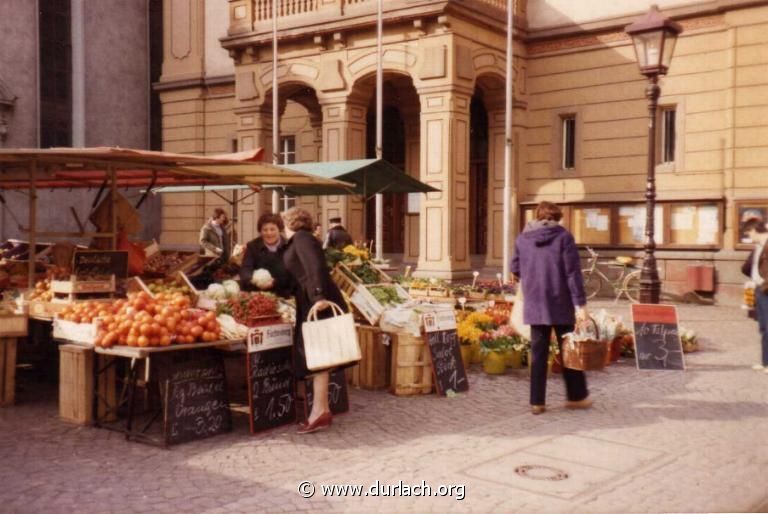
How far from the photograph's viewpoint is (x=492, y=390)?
354 inches

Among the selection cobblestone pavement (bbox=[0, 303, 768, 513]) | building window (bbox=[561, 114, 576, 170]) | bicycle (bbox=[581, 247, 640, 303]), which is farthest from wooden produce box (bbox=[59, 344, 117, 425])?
building window (bbox=[561, 114, 576, 170])

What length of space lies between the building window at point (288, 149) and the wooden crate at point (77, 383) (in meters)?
17.2

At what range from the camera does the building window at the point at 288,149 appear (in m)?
24.2

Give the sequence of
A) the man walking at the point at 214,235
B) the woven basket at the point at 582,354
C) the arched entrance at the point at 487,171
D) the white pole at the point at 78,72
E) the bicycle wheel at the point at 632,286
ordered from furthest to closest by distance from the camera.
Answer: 1. the white pole at the point at 78,72
2. the arched entrance at the point at 487,171
3. the bicycle wheel at the point at 632,286
4. the man walking at the point at 214,235
5. the woven basket at the point at 582,354

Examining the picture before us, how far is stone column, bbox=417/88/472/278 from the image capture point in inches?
732

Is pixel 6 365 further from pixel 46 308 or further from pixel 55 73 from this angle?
pixel 55 73

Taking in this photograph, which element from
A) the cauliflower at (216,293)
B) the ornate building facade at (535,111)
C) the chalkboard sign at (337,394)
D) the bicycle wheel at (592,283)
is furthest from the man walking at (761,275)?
the bicycle wheel at (592,283)

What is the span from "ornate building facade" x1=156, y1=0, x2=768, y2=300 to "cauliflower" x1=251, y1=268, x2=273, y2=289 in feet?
→ 35.2

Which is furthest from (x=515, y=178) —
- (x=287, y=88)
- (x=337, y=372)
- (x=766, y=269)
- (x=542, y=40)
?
(x=337, y=372)

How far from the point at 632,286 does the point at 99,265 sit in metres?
A: 13.2

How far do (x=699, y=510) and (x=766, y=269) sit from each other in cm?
546

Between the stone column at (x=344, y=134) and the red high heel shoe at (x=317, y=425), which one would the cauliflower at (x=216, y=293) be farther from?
the stone column at (x=344, y=134)

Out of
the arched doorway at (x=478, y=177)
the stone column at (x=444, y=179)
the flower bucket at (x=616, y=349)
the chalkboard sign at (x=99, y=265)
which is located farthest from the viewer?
the arched doorway at (x=478, y=177)

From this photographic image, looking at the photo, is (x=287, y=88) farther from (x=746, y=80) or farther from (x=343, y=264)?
(x=343, y=264)
